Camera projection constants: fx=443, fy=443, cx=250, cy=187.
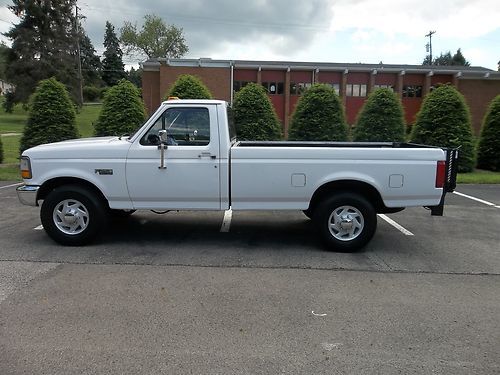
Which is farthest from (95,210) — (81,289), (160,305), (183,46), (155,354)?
(183,46)

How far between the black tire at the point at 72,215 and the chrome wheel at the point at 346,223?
3111 millimetres

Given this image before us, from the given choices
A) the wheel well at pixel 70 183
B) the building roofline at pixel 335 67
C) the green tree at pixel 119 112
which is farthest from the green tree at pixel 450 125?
the building roofline at pixel 335 67

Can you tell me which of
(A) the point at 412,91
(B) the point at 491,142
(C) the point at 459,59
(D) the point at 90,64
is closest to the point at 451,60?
(C) the point at 459,59

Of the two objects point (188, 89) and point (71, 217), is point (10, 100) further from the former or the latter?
point (71, 217)

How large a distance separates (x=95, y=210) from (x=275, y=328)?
3270 mm

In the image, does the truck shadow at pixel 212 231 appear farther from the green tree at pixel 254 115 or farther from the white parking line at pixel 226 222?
the green tree at pixel 254 115

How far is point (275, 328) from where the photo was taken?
3828 mm

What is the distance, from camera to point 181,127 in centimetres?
602

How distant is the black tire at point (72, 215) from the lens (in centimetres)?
598

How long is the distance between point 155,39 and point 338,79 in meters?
46.9

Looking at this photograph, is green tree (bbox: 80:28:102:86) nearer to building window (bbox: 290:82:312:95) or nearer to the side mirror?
building window (bbox: 290:82:312:95)

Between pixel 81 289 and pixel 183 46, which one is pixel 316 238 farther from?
pixel 183 46

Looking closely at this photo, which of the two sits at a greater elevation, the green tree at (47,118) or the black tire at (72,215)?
the green tree at (47,118)

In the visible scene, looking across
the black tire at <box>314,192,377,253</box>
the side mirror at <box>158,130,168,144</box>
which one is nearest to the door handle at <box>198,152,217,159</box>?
the side mirror at <box>158,130,168,144</box>
